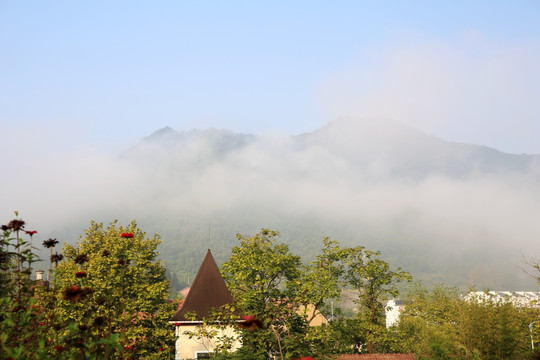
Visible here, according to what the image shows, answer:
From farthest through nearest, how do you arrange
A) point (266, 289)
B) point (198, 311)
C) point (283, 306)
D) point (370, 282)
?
point (370, 282), point (198, 311), point (266, 289), point (283, 306)

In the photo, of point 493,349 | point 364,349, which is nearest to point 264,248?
point 493,349

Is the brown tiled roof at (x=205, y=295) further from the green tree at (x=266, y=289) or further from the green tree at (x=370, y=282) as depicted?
the green tree at (x=370, y=282)

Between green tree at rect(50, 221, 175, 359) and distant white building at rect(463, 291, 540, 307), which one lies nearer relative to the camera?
distant white building at rect(463, 291, 540, 307)

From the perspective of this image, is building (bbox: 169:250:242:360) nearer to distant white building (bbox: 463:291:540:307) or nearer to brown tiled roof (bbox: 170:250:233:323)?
brown tiled roof (bbox: 170:250:233:323)

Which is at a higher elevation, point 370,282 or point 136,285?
point 136,285

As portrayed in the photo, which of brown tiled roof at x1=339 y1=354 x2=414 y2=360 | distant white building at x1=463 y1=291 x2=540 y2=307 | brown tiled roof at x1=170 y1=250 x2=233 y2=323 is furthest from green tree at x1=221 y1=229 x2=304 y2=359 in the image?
distant white building at x1=463 y1=291 x2=540 y2=307

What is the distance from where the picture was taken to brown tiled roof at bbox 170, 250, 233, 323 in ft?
97.9

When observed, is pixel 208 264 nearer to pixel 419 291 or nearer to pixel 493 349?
pixel 493 349

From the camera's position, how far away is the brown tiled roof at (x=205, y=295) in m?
29.8

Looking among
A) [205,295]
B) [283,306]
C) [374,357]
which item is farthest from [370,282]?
[283,306]

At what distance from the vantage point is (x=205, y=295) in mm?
30453

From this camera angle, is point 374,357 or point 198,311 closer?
point 198,311

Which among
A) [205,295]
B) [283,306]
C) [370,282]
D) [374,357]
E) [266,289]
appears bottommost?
[374,357]

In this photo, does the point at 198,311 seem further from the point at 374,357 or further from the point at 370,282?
the point at 370,282
